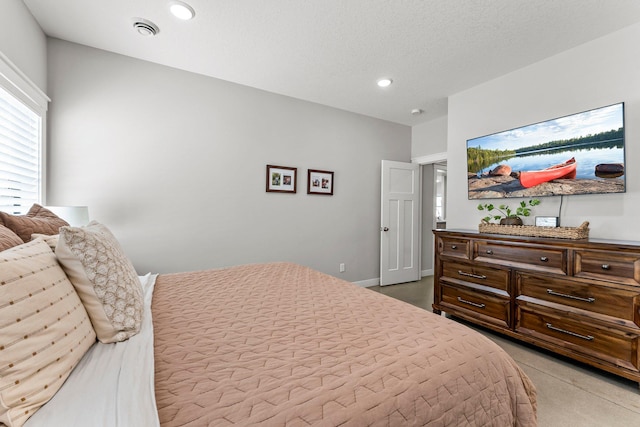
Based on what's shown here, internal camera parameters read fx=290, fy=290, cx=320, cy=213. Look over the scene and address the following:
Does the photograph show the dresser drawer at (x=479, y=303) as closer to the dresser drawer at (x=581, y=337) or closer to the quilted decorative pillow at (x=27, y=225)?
the dresser drawer at (x=581, y=337)

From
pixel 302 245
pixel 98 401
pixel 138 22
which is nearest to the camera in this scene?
pixel 98 401

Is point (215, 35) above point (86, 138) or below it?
above

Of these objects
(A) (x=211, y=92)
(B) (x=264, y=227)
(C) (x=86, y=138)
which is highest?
(A) (x=211, y=92)

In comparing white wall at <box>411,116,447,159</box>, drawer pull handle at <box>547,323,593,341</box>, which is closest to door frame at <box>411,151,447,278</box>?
white wall at <box>411,116,447,159</box>

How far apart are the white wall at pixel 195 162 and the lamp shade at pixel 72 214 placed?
1.87 feet

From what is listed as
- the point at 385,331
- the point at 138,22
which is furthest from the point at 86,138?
the point at 385,331

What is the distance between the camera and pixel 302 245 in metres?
3.93

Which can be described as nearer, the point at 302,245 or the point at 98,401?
the point at 98,401

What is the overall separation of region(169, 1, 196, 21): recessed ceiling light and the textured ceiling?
0.07 metres

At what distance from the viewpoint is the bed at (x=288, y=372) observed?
70cm

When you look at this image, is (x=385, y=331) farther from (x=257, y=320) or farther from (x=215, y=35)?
(x=215, y=35)

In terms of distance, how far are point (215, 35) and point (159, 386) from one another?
264 centimetres

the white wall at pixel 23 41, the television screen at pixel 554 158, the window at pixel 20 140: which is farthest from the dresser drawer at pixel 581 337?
the white wall at pixel 23 41

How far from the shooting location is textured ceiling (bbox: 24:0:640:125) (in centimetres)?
212
